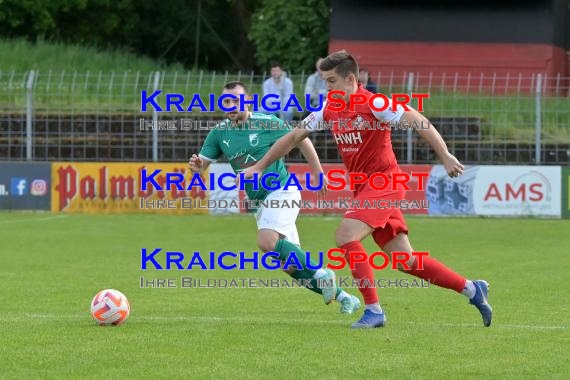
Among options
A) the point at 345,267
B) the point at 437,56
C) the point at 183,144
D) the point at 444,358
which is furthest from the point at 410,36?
the point at 444,358

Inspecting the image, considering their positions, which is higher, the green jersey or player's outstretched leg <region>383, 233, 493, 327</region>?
the green jersey

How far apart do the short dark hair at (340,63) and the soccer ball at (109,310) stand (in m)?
2.23

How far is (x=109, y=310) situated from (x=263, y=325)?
1.11 m

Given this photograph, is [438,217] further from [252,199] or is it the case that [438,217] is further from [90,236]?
[252,199]

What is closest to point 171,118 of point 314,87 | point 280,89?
point 280,89

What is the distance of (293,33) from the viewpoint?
3809 cm

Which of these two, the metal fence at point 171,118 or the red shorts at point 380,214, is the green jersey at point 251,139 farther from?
the metal fence at point 171,118

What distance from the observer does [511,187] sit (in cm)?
2119

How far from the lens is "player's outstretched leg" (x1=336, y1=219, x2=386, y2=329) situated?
8.50 metres

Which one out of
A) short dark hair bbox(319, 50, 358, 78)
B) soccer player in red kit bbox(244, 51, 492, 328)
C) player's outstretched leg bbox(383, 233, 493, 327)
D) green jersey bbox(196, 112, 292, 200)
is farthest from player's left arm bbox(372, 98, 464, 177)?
green jersey bbox(196, 112, 292, 200)

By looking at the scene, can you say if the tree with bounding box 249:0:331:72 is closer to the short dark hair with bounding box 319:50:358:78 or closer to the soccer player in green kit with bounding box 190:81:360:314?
the soccer player in green kit with bounding box 190:81:360:314

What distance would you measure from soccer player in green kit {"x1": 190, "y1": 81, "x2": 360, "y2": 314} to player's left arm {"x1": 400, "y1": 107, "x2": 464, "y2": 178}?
58.7 inches

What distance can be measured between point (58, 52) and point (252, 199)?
24.1m

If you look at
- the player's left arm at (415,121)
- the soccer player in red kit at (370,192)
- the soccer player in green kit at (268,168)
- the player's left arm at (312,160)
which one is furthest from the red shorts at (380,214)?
the player's left arm at (312,160)
